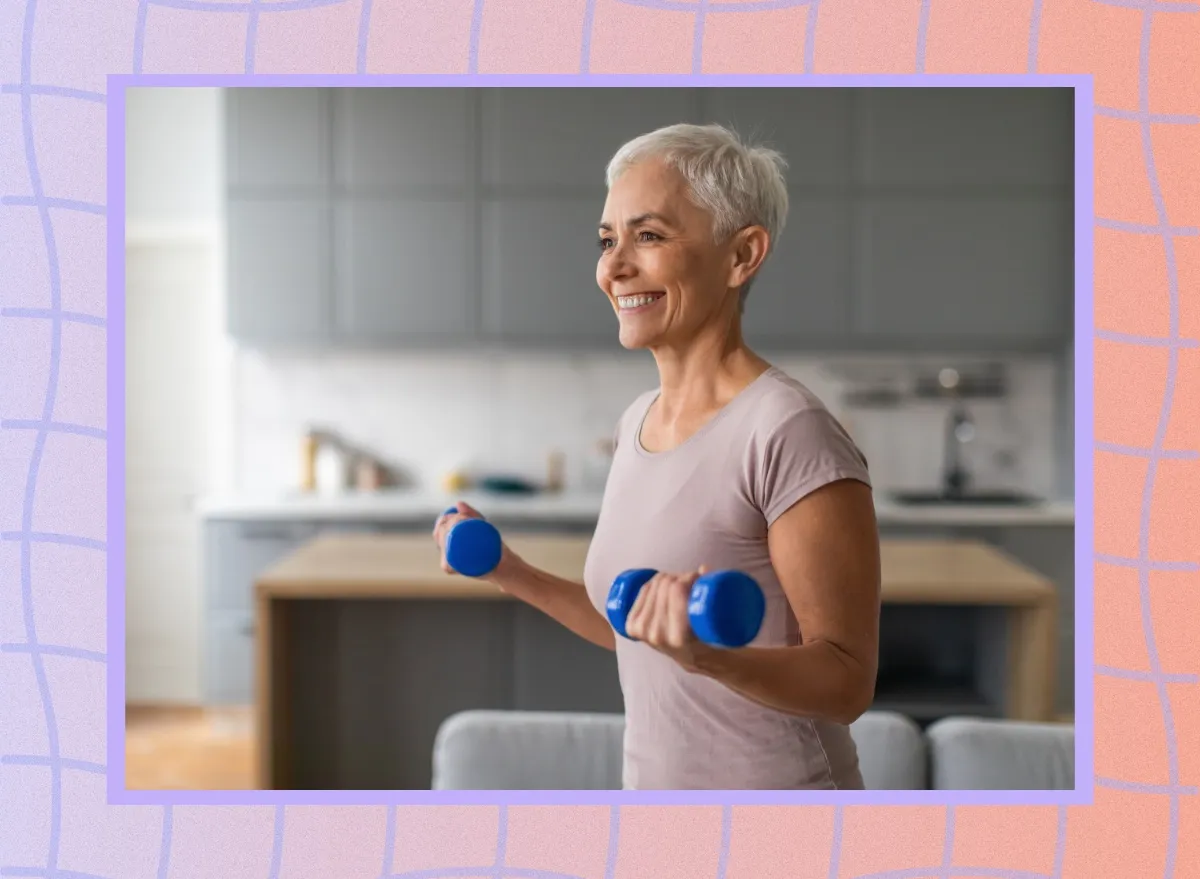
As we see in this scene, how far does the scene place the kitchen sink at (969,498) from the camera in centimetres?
349

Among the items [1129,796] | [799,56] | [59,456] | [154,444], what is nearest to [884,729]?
[1129,796]

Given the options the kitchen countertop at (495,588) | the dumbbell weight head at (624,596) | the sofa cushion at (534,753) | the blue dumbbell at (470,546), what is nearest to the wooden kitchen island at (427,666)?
the kitchen countertop at (495,588)

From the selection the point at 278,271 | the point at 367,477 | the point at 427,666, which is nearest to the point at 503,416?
the point at 367,477

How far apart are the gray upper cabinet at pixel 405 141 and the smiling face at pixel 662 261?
2436 mm

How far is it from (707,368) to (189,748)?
255 centimetres

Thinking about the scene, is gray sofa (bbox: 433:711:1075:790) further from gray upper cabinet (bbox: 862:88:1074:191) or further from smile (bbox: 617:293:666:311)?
gray upper cabinet (bbox: 862:88:1074:191)

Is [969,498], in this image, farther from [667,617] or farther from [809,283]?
[667,617]

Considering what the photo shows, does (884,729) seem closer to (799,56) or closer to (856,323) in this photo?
(799,56)

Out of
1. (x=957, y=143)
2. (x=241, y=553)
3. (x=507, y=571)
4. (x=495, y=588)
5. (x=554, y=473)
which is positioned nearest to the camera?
(x=507, y=571)

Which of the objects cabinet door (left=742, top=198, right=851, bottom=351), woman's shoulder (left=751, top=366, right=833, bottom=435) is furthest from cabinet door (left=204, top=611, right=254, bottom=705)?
woman's shoulder (left=751, top=366, right=833, bottom=435)

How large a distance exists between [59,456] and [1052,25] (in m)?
1.22

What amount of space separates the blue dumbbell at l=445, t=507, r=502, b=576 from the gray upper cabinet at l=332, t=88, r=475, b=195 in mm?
2486

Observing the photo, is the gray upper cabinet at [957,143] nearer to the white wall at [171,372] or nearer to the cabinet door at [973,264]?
the cabinet door at [973,264]

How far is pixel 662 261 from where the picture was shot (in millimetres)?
1062
